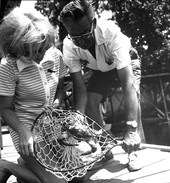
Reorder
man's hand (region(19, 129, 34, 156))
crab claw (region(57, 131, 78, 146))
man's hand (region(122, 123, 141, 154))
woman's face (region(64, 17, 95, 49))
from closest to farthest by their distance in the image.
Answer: man's hand (region(19, 129, 34, 156))
man's hand (region(122, 123, 141, 154))
crab claw (region(57, 131, 78, 146))
woman's face (region(64, 17, 95, 49))

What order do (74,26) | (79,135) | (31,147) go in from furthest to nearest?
1. (74,26)
2. (79,135)
3. (31,147)

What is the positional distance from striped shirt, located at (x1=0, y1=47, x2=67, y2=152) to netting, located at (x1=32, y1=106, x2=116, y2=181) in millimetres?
111

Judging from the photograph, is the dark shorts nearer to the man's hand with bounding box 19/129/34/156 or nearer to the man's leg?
the man's leg

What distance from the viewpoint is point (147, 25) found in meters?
12.8

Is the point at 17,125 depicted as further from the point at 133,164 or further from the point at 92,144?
the point at 133,164

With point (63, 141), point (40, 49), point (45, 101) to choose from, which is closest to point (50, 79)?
point (45, 101)

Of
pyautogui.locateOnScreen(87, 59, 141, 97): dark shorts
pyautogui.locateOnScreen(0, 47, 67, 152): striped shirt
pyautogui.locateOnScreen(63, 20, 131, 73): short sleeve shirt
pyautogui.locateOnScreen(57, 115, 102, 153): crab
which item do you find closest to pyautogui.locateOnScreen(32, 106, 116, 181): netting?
pyautogui.locateOnScreen(57, 115, 102, 153): crab

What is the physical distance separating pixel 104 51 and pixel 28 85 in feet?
2.02

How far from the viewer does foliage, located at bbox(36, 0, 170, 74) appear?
495 inches

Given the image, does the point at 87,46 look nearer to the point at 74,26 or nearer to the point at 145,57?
the point at 74,26

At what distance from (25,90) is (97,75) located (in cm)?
82

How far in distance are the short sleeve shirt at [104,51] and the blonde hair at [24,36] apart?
477 millimetres

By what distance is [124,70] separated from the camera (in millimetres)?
1968

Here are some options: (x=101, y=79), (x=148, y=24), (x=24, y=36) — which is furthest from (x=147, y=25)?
(x=24, y=36)
